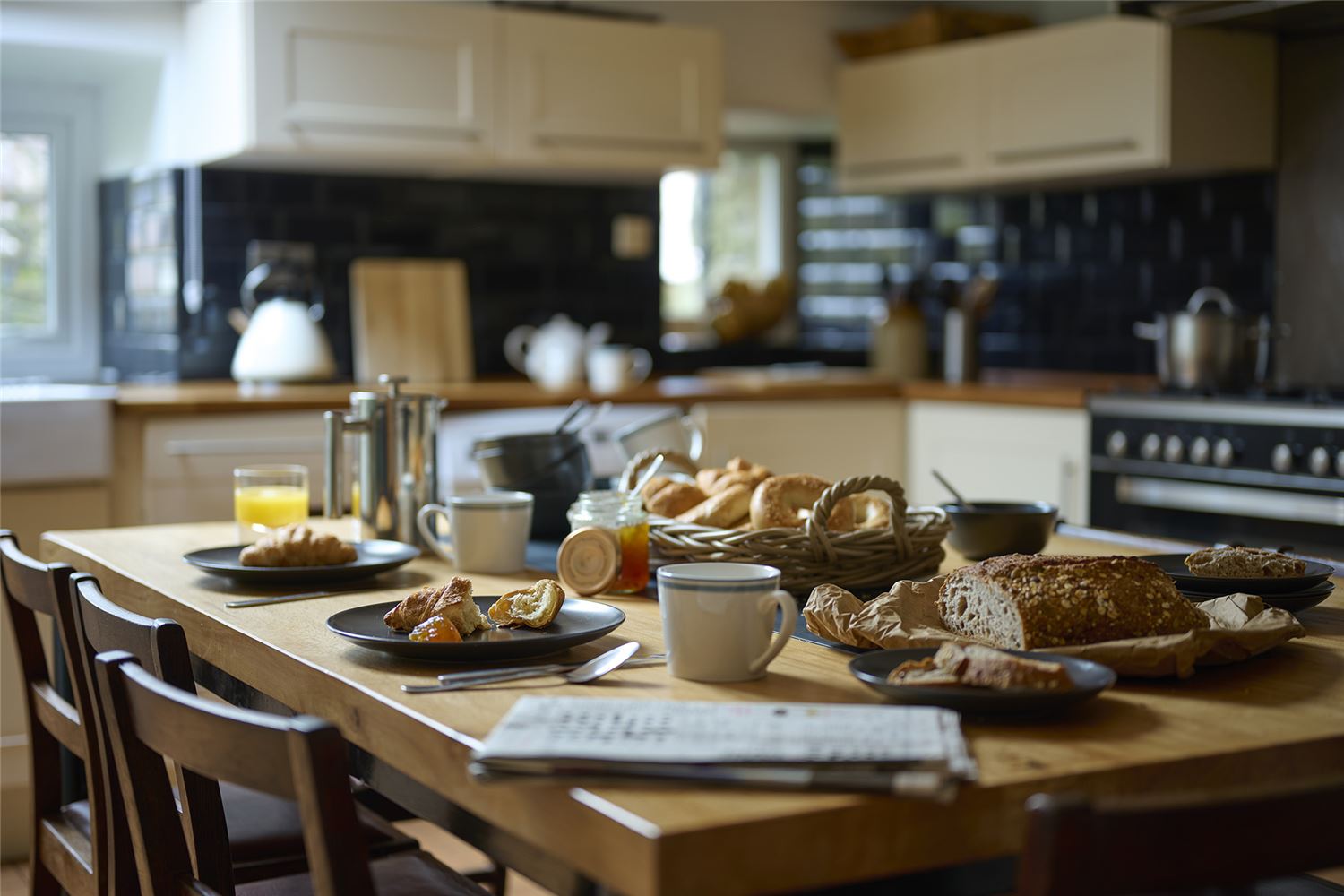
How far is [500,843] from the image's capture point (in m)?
1.05

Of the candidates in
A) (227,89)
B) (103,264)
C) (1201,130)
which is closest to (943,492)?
(1201,130)

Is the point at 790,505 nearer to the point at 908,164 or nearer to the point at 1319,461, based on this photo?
the point at 1319,461

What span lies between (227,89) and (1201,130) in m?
2.67

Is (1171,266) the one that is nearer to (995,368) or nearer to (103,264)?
(995,368)

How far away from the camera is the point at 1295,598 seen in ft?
5.01

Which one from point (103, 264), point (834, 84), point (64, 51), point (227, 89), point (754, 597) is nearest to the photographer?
point (754, 597)

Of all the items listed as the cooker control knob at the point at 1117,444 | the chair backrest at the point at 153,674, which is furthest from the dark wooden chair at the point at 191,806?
the cooker control knob at the point at 1117,444

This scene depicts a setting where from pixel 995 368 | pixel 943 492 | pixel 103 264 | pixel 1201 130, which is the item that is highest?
pixel 1201 130

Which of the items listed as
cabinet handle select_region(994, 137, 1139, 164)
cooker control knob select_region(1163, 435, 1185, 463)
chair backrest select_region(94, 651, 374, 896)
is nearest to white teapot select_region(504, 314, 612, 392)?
cabinet handle select_region(994, 137, 1139, 164)

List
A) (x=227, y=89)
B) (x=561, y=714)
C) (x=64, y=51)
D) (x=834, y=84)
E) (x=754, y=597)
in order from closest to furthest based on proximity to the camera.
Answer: (x=561, y=714) < (x=754, y=597) < (x=227, y=89) < (x=64, y=51) < (x=834, y=84)

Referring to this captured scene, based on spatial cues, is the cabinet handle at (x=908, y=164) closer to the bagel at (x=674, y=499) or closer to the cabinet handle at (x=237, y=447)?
the cabinet handle at (x=237, y=447)

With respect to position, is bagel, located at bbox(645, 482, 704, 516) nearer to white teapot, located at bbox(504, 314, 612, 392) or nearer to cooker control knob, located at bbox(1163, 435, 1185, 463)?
cooker control knob, located at bbox(1163, 435, 1185, 463)

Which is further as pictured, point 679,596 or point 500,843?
point 679,596

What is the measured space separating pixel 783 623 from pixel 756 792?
0.29m
